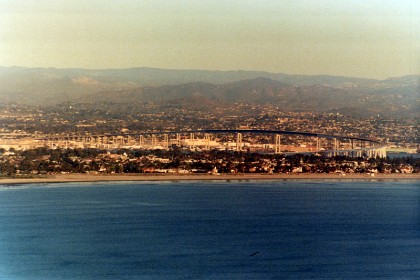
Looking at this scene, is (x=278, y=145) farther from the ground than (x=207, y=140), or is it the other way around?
(x=207, y=140)

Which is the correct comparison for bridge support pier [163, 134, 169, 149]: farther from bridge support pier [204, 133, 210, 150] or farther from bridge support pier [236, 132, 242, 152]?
bridge support pier [236, 132, 242, 152]

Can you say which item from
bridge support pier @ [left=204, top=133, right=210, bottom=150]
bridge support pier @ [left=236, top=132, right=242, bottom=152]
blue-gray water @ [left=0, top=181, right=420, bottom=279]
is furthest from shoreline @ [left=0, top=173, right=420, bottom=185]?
bridge support pier @ [left=204, top=133, right=210, bottom=150]

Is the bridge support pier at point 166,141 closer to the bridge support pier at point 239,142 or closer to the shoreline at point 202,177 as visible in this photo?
the bridge support pier at point 239,142

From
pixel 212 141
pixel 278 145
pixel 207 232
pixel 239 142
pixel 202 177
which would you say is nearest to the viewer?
pixel 207 232

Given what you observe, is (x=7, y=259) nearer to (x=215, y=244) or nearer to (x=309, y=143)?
(x=215, y=244)

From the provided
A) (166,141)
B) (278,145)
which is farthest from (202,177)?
(166,141)

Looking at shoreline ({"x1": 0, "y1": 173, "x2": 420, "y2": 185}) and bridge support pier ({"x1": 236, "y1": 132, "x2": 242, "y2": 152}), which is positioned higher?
bridge support pier ({"x1": 236, "y1": 132, "x2": 242, "y2": 152})

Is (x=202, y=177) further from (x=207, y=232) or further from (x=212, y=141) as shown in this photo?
(x=207, y=232)

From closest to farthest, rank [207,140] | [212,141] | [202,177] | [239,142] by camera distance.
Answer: [202,177]
[239,142]
[207,140]
[212,141]
